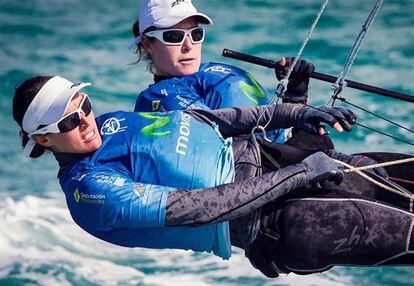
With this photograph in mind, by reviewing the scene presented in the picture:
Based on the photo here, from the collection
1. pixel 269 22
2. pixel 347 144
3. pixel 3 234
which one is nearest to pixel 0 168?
pixel 3 234

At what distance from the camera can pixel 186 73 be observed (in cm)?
545

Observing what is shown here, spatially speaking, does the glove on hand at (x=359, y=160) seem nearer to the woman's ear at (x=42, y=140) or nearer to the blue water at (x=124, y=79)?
the woman's ear at (x=42, y=140)

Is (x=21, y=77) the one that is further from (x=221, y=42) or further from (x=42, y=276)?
(x=42, y=276)

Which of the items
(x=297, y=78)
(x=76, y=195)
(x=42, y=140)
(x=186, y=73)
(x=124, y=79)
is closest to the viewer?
(x=76, y=195)

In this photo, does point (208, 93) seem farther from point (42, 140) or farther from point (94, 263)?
point (94, 263)

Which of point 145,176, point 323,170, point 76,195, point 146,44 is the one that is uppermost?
point 146,44

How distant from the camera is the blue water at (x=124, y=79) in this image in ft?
27.2

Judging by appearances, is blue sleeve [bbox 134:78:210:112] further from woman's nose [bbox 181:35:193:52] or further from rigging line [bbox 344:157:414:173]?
rigging line [bbox 344:157:414:173]

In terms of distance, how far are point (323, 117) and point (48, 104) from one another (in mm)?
1198

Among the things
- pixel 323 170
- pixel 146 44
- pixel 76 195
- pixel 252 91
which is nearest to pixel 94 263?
pixel 146 44

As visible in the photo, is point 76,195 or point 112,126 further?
point 112,126

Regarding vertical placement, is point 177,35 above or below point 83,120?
above

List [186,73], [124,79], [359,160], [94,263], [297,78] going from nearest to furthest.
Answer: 1. [359,160]
2. [297,78]
3. [186,73]
4. [94,263]
5. [124,79]

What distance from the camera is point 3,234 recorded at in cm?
895
